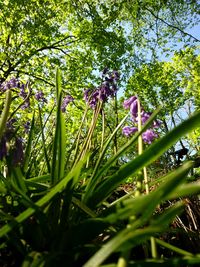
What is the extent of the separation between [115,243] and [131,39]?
2092cm

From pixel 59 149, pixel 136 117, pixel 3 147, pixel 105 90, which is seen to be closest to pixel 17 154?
pixel 3 147

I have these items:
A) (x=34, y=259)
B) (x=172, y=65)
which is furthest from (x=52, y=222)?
(x=172, y=65)

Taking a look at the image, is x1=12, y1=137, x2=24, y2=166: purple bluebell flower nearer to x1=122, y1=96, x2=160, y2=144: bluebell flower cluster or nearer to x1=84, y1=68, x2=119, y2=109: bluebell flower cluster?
x1=122, y1=96, x2=160, y2=144: bluebell flower cluster

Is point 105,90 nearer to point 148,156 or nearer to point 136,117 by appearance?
point 136,117

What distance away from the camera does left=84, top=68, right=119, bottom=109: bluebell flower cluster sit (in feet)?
7.97

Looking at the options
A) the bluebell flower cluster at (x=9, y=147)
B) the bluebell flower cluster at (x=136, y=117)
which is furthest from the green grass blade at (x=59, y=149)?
the bluebell flower cluster at (x=136, y=117)

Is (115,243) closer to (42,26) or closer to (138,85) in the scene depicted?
(42,26)

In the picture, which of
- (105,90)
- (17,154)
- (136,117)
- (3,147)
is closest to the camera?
(3,147)

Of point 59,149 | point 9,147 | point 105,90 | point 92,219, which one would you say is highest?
point 105,90

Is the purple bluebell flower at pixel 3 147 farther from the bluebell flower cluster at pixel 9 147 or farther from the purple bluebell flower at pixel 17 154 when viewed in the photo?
the purple bluebell flower at pixel 17 154

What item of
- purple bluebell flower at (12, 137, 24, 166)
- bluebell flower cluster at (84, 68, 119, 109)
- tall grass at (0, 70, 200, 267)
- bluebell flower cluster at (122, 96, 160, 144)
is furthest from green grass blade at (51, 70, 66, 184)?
bluebell flower cluster at (84, 68, 119, 109)

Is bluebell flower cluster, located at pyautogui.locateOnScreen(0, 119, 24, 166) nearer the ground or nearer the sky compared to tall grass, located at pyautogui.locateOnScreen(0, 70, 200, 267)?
nearer the sky

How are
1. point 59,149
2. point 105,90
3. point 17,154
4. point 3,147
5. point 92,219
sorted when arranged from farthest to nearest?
point 105,90 < point 17,154 < point 3,147 < point 59,149 < point 92,219

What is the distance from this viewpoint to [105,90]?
2.46 metres
